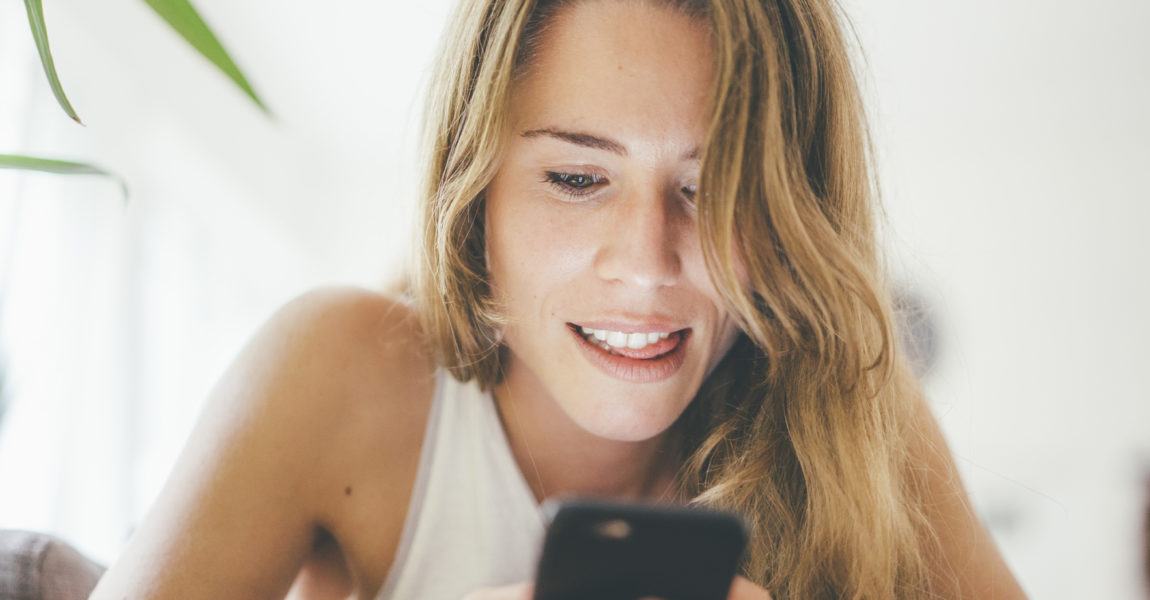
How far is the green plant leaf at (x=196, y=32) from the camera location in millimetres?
408

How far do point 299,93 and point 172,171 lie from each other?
553 mm

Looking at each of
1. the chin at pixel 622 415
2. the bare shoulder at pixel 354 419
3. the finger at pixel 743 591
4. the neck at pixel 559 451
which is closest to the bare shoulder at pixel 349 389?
the bare shoulder at pixel 354 419

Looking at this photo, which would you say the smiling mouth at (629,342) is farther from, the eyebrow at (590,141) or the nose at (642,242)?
the eyebrow at (590,141)

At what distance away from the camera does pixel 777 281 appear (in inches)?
30.3

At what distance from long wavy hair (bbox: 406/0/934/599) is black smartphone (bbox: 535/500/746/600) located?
29cm

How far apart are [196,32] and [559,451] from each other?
65 cm

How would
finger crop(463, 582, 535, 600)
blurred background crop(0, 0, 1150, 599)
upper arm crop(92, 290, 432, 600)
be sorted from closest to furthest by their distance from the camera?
finger crop(463, 582, 535, 600) → upper arm crop(92, 290, 432, 600) → blurred background crop(0, 0, 1150, 599)

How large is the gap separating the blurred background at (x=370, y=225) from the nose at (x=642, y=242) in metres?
0.34

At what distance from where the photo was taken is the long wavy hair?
2.35ft

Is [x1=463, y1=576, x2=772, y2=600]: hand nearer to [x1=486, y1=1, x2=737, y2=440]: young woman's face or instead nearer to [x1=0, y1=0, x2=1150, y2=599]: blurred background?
[x1=486, y1=1, x2=737, y2=440]: young woman's face

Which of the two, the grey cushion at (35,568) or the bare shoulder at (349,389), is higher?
the bare shoulder at (349,389)

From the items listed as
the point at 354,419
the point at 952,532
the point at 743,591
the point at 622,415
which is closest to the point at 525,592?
the point at 743,591

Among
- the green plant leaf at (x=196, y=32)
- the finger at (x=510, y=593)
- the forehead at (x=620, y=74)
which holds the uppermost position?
the forehead at (x=620, y=74)

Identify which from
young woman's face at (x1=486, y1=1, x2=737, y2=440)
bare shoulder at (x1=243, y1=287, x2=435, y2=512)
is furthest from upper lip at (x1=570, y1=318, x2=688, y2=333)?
bare shoulder at (x1=243, y1=287, x2=435, y2=512)
